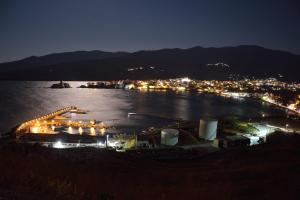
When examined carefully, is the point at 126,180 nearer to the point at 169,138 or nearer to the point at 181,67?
the point at 169,138

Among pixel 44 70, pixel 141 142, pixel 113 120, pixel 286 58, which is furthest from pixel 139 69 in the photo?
pixel 141 142

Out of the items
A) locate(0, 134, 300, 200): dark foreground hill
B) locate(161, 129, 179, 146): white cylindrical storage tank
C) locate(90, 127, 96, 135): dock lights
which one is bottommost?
locate(90, 127, 96, 135): dock lights

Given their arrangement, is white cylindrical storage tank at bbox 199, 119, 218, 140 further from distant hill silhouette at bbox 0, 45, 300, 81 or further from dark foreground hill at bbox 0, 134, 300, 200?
distant hill silhouette at bbox 0, 45, 300, 81

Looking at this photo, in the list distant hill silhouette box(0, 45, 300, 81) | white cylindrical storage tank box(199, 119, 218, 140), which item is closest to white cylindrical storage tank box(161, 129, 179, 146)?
white cylindrical storage tank box(199, 119, 218, 140)

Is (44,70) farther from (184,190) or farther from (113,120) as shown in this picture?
(184,190)

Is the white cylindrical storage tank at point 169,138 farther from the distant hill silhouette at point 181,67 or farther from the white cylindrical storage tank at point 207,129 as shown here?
the distant hill silhouette at point 181,67
